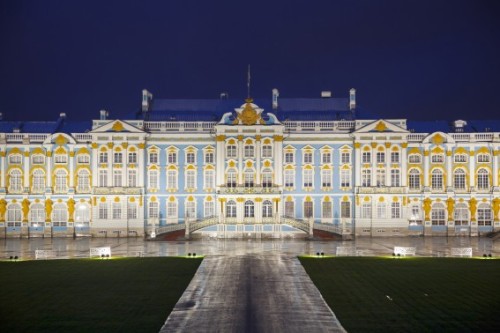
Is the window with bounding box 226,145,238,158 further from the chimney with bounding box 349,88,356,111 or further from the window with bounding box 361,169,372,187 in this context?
the chimney with bounding box 349,88,356,111

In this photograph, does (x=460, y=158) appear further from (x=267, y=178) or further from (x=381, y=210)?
(x=267, y=178)

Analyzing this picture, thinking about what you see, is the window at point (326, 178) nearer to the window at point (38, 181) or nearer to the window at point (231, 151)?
the window at point (231, 151)

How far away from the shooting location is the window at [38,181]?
66.9 metres

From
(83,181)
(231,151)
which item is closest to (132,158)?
(83,181)

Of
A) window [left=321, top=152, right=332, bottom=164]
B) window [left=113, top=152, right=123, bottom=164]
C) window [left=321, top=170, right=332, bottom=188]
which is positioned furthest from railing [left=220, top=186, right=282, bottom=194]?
window [left=113, top=152, right=123, bottom=164]

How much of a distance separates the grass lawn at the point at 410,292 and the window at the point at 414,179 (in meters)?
26.0

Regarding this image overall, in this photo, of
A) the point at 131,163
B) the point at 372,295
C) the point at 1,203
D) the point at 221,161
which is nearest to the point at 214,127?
the point at 221,161

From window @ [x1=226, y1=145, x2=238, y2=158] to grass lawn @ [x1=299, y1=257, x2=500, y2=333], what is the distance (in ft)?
85.7

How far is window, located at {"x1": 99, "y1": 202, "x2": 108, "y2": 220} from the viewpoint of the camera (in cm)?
6575

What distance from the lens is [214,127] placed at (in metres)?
65.9

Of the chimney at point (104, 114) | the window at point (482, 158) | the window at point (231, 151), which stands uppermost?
the chimney at point (104, 114)

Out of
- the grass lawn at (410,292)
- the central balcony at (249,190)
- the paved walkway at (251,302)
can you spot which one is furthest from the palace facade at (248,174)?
the paved walkway at (251,302)

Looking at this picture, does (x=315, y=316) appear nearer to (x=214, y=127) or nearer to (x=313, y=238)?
(x=313, y=238)

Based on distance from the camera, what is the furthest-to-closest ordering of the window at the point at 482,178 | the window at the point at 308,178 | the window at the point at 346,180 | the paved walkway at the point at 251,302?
the window at the point at 308,178, the window at the point at 346,180, the window at the point at 482,178, the paved walkway at the point at 251,302
